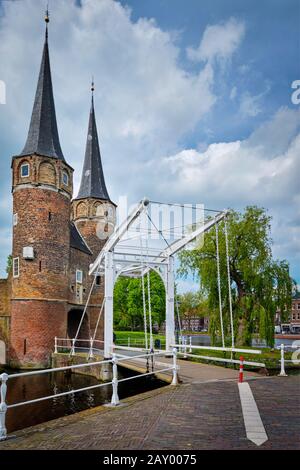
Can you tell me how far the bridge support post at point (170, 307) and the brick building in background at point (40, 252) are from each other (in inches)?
320

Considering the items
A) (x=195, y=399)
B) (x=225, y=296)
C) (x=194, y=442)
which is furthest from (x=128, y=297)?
(x=194, y=442)

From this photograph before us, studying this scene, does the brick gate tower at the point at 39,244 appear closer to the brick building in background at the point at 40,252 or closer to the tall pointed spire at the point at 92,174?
the brick building in background at the point at 40,252

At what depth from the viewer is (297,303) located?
3086 inches

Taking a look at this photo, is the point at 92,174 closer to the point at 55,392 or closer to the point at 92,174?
the point at 92,174

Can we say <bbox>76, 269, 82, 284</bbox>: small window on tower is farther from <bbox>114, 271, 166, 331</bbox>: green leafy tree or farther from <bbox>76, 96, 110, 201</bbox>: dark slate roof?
<bbox>114, 271, 166, 331</bbox>: green leafy tree

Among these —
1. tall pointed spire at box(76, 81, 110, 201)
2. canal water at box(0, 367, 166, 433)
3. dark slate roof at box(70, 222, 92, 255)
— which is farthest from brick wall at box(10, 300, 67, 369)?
tall pointed spire at box(76, 81, 110, 201)

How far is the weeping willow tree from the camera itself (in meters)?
19.7

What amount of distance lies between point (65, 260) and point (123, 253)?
7.05 meters

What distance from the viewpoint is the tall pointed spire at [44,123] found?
2440 centimetres

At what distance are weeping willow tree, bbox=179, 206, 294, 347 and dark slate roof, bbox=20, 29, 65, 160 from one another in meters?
11.0

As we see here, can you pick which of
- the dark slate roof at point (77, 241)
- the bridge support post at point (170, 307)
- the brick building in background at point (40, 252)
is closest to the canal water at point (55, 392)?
the bridge support post at point (170, 307)

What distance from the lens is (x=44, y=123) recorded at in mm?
25203

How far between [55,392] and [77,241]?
14757mm
